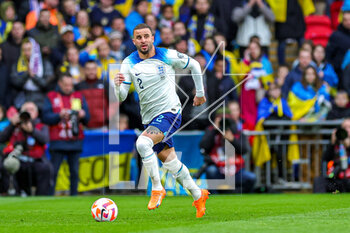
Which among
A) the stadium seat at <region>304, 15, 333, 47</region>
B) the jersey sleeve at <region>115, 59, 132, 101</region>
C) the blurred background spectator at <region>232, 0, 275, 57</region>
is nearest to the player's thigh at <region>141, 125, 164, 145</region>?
the jersey sleeve at <region>115, 59, 132, 101</region>

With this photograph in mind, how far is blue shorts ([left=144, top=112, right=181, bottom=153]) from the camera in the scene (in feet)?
32.2

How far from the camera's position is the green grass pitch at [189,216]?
8164mm

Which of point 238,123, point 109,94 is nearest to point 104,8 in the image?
A: point 109,94

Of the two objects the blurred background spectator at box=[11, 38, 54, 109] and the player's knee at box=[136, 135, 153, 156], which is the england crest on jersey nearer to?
the player's knee at box=[136, 135, 153, 156]

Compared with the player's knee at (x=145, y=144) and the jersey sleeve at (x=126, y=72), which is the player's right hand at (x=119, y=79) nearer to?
the jersey sleeve at (x=126, y=72)

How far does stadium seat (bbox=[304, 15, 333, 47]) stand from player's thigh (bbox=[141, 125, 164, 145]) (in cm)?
1003

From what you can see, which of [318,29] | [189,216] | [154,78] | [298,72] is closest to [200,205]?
[189,216]

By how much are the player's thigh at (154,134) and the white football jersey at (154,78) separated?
33 centimetres

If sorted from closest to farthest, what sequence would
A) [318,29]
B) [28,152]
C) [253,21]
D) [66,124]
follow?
[28,152]
[66,124]
[253,21]
[318,29]

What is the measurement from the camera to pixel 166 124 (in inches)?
389

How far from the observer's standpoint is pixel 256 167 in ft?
52.9

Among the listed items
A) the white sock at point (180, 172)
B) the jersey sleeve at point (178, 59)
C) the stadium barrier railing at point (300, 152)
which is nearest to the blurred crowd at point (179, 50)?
the stadium barrier railing at point (300, 152)

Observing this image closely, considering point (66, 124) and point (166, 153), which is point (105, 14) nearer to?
point (66, 124)

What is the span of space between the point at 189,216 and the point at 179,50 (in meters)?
7.71
